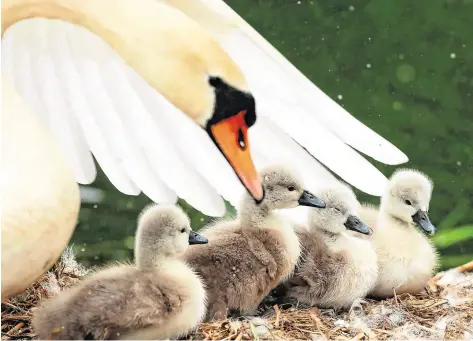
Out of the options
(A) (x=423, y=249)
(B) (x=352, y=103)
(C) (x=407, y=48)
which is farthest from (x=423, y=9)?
(A) (x=423, y=249)

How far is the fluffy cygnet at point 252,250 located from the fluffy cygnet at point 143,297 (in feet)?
0.22

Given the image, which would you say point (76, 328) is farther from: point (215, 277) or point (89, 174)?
point (89, 174)

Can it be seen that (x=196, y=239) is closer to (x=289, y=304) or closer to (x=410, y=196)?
(x=289, y=304)

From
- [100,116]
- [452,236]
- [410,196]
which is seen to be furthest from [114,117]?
[452,236]

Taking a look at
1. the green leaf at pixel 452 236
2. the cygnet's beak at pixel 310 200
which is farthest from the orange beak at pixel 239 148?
the green leaf at pixel 452 236

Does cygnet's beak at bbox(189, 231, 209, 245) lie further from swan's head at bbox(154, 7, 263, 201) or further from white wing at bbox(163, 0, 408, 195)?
white wing at bbox(163, 0, 408, 195)

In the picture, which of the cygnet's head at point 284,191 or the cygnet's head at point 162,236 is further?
the cygnet's head at point 284,191

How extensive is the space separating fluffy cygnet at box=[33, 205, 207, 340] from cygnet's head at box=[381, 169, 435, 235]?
40 centimetres

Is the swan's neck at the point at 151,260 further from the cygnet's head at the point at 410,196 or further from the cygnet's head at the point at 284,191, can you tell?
the cygnet's head at the point at 410,196

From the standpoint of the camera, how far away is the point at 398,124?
5.55 feet

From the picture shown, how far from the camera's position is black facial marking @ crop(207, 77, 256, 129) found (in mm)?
1459

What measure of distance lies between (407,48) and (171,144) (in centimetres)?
45

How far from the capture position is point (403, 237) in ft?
5.46

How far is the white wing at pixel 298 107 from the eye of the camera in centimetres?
167
